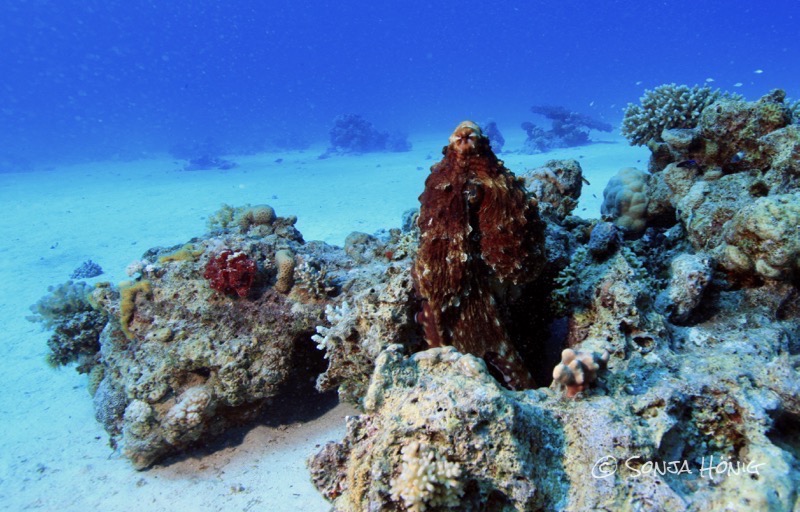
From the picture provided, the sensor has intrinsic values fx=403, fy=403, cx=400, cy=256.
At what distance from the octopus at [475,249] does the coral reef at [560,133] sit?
84.4 feet

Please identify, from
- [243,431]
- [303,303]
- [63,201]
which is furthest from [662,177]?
[63,201]

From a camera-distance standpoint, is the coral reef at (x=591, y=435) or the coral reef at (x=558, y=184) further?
the coral reef at (x=558, y=184)

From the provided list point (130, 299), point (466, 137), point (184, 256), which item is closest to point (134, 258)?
point (130, 299)

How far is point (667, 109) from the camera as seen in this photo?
7844 millimetres

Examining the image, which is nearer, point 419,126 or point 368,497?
point 368,497

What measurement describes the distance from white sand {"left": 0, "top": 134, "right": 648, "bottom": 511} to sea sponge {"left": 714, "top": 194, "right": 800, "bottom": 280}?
4645 mm

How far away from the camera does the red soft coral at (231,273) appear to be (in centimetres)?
506

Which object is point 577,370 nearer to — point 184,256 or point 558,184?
point 558,184

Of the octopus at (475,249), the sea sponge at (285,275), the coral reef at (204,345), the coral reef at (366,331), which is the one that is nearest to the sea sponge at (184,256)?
the coral reef at (204,345)

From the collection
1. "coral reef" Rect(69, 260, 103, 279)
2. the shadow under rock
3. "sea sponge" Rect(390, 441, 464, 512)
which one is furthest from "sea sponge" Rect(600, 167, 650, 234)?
"coral reef" Rect(69, 260, 103, 279)

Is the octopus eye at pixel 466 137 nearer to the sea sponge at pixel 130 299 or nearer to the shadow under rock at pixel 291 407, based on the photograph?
the shadow under rock at pixel 291 407

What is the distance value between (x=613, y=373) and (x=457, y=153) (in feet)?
6.57

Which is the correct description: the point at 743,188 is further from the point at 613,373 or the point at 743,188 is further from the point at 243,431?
the point at 243,431

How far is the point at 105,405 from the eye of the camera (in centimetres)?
558
